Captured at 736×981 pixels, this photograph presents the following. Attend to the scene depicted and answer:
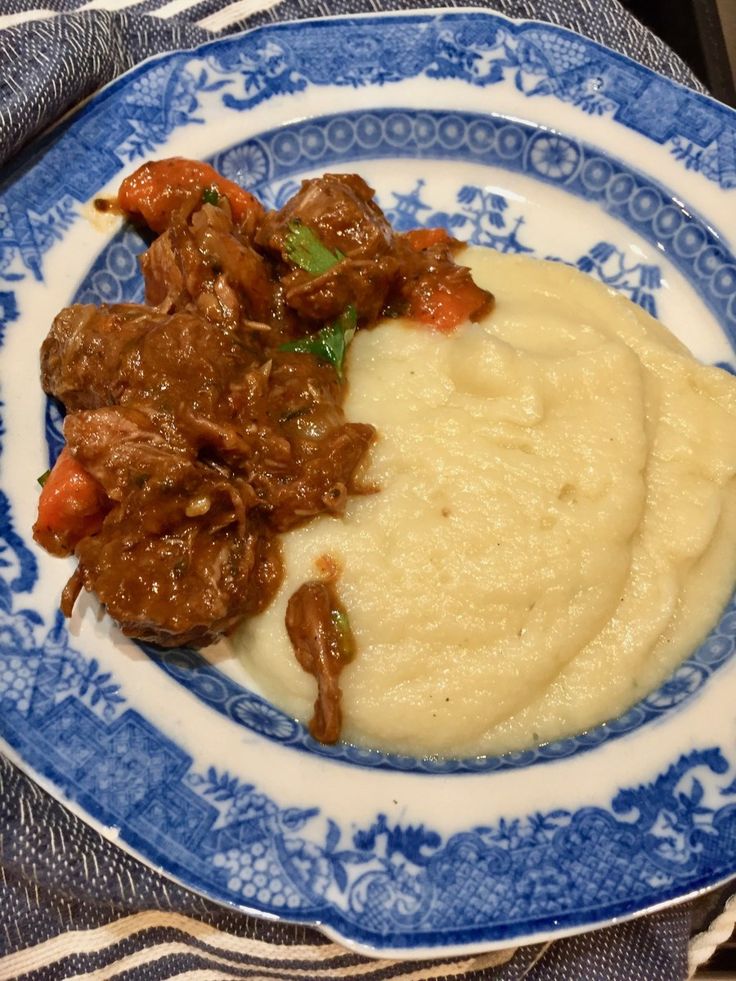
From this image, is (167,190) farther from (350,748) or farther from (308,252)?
(350,748)

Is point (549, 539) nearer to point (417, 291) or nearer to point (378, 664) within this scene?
point (378, 664)

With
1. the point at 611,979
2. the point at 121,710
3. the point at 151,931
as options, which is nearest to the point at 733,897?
the point at 611,979

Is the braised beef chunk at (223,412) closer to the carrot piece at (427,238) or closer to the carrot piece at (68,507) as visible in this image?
the carrot piece at (68,507)

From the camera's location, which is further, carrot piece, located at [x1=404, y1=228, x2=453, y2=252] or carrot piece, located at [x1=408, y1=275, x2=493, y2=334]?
carrot piece, located at [x1=404, y1=228, x2=453, y2=252]

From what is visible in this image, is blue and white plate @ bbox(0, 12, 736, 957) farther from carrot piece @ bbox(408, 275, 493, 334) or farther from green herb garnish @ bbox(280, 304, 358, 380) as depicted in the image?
green herb garnish @ bbox(280, 304, 358, 380)

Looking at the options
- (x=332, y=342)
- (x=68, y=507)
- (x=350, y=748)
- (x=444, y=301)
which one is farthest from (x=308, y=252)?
(x=350, y=748)

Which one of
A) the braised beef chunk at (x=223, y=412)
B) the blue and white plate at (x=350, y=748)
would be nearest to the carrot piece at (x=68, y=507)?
the braised beef chunk at (x=223, y=412)

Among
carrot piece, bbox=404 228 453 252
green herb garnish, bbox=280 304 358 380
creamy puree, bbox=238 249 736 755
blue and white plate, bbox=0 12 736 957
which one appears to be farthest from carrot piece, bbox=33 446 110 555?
carrot piece, bbox=404 228 453 252
